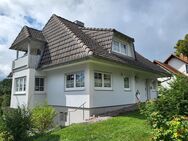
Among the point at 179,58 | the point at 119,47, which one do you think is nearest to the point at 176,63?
the point at 179,58

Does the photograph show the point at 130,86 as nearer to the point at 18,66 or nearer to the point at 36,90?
the point at 36,90

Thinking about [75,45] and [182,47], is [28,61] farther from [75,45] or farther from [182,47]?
[182,47]

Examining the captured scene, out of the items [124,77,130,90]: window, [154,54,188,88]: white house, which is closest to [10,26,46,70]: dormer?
[124,77,130,90]: window

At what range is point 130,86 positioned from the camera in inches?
692

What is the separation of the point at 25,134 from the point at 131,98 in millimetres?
9693

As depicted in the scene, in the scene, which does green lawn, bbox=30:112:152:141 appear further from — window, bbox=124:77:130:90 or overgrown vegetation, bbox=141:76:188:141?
window, bbox=124:77:130:90

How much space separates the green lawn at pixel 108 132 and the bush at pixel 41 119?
154 centimetres

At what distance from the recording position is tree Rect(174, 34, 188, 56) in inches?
1664

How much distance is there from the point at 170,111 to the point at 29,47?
41.1 ft

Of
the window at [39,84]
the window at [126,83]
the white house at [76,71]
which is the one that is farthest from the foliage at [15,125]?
the window at [126,83]

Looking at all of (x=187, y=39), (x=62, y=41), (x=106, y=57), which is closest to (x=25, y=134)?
(x=106, y=57)

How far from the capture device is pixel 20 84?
1797 centimetres

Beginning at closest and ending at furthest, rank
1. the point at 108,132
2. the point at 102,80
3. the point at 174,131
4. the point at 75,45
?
the point at 174,131 → the point at 108,132 → the point at 102,80 → the point at 75,45

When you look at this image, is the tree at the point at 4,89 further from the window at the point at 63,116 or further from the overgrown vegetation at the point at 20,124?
the overgrown vegetation at the point at 20,124
